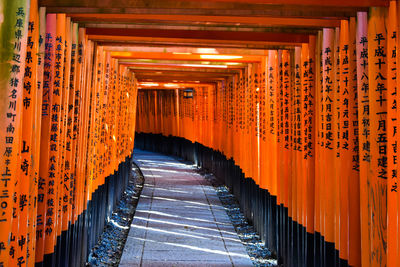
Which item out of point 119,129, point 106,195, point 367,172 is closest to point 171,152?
point 119,129

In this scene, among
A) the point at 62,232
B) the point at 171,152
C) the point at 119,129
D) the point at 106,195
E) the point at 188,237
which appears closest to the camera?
the point at 62,232

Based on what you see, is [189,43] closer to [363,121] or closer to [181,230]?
[363,121]

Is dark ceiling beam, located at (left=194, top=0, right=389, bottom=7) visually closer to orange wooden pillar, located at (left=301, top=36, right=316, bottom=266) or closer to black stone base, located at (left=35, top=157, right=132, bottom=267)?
orange wooden pillar, located at (left=301, top=36, right=316, bottom=266)

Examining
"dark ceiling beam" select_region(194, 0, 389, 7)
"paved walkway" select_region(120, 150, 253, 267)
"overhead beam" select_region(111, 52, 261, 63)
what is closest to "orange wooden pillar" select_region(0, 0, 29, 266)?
"dark ceiling beam" select_region(194, 0, 389, 7)

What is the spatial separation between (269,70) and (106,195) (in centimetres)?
416

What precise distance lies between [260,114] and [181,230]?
271 centimetres

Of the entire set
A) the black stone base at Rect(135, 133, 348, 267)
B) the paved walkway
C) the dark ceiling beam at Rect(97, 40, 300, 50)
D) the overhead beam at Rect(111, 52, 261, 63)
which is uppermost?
the overhead beam at Rect(111, 52, 261, 63)

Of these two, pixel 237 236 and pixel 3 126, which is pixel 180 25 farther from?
pixel 237 236

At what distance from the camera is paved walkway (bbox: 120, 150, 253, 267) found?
21.1ft

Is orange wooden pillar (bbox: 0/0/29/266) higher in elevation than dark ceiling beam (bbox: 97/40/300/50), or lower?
lower

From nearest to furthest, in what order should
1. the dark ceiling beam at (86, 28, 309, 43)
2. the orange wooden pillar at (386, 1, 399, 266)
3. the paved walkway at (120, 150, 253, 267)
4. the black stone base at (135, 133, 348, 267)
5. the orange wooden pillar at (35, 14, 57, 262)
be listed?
1. the orange wooden pillar at (386, 1, 399, 266)
2. the orange wooden pillar at (35, 14, 57, 262)
3. the black stone base at (135, 133, 348, 267)
4. the dark ceiling beam at (86, 28, 309, 43)
5. the paved walkway at (120, 150, 253, 267)

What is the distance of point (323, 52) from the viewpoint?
4215mm

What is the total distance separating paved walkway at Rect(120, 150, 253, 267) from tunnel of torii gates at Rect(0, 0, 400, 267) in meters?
0.72

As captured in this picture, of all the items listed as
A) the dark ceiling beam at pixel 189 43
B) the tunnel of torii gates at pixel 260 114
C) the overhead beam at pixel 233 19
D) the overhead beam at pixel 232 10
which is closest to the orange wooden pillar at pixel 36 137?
the tunnel of torii gates at pixel 260 114
